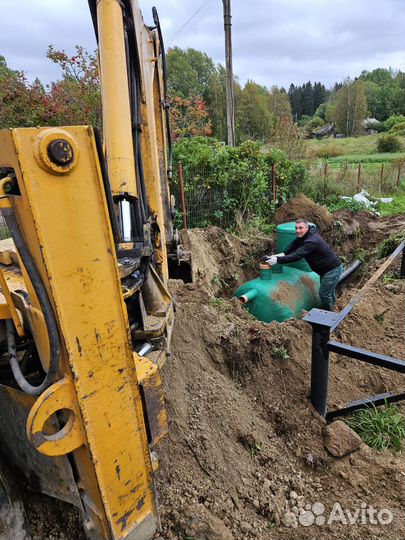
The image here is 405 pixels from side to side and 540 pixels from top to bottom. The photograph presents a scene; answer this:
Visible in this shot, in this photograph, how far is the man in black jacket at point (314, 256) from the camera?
5.65 metres

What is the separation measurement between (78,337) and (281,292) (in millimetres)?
4758

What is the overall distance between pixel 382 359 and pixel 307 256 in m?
3.16

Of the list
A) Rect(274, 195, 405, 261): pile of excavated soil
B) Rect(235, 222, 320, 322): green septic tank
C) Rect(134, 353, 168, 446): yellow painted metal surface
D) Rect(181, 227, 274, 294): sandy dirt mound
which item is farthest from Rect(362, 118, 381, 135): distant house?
Rect(134, 353, 168, 446): yellow painted metal surface

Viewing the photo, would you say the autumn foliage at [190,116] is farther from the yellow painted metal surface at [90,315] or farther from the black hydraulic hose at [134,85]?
the yellow painted metal surface at [90,315]

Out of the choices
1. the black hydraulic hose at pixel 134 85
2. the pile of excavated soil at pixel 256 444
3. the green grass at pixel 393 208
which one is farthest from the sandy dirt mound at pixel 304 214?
the black hydraulic hose at pixel 134 85

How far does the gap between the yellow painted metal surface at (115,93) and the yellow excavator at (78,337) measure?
0.02m

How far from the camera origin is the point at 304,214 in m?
9.08

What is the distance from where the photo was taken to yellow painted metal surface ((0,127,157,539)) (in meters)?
1.20

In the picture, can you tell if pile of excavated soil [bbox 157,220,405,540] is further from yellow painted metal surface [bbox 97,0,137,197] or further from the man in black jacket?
yellow painted metal surface [bbox 97,0,137,197]

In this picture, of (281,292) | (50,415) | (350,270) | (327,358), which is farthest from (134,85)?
(350,270)

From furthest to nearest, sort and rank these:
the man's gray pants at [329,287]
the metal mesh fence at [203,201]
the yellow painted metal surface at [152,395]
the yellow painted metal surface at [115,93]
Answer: the metal mesh fence at [203,201] < the man's gray pants at [329,287] < the yellow painted metal surface at [115,93] < the yellow painted metal surface at [152,395]

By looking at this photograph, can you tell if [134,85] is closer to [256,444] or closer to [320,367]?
[320,367]

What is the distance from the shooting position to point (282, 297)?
573cm

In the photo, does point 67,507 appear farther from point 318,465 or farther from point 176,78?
point 176,78
